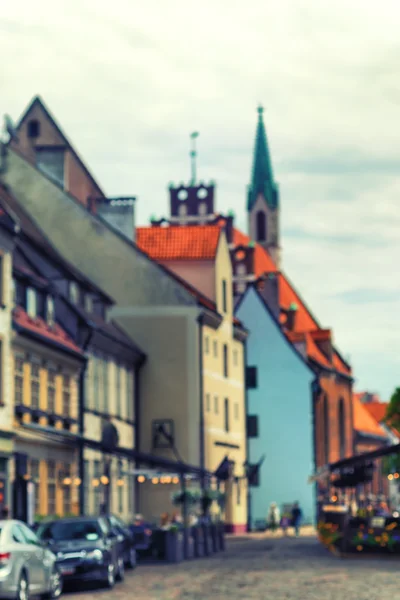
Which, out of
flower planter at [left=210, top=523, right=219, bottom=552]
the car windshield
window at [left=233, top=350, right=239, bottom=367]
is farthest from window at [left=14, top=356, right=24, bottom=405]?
window at [left=233, top=350, right=239, bottom=367]

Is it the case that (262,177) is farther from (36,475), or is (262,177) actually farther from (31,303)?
(36,475)

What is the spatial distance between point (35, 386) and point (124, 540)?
11.6 metres

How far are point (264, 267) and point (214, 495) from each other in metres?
55.1

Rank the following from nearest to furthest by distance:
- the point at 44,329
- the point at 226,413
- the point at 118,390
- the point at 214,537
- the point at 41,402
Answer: the point at 41,402 < the point at 44,329 < the point at 214,537 < the point at 118,390 < the point at 226,413

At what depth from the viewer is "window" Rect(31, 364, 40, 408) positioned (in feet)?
153

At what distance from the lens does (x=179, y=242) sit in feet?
253

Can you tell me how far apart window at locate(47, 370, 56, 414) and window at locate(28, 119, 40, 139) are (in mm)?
27628

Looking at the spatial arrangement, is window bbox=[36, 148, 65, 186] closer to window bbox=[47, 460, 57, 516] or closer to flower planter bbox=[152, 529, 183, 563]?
window bbox=[47, 460, 57, 516]

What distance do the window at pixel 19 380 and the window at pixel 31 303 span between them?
2.96m

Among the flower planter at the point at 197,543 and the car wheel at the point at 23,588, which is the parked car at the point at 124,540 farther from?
the car wheel at the point at 23,588

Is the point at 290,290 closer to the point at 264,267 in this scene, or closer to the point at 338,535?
the point at 264,267

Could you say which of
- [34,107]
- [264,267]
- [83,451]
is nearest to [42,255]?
[83,451]

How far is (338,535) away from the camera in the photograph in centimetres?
4694

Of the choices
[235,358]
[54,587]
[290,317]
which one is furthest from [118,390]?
[290,317]
